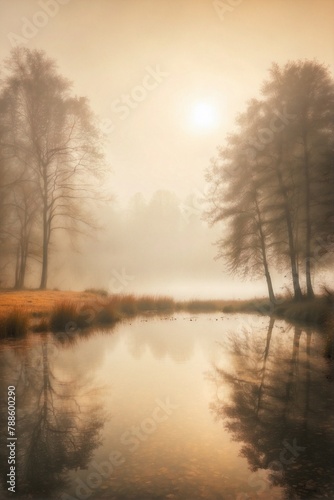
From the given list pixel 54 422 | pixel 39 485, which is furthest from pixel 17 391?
pixel 39 485

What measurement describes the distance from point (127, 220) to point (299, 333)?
60.6 metres

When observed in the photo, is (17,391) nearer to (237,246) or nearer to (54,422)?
(54,422)

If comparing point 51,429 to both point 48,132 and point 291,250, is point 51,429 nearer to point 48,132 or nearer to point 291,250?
point 291,250

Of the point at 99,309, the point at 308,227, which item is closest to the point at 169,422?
the point at 99,309

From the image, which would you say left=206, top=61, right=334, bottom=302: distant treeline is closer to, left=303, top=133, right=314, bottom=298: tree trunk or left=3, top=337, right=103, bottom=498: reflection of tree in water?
left=303, top=133, right=314, bottom=298: tree trunk

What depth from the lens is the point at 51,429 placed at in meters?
5.38

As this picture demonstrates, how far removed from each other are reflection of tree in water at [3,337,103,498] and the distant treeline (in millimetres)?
13595

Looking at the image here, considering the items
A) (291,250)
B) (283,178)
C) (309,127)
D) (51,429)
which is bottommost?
(51,429)

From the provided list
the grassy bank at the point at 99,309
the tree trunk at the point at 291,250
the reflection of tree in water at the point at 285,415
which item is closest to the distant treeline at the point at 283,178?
the tree trunk at the point at 291,250

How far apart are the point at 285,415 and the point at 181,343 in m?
6.39

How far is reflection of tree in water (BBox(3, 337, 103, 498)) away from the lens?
4.11 metres

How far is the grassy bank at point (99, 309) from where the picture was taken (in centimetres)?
1345

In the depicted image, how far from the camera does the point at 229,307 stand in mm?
22781

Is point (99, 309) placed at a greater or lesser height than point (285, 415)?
greater
